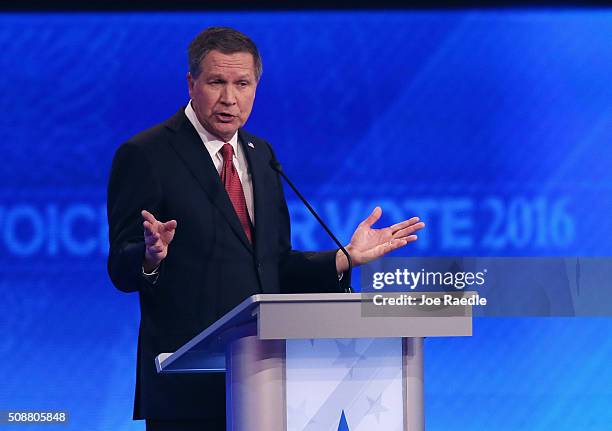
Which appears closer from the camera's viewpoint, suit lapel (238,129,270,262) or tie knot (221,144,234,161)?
suit lapel (238,129,270,262)

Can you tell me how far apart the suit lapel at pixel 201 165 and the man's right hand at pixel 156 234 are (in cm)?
30

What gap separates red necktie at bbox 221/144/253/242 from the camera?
260cm

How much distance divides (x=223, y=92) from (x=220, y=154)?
0.53ft

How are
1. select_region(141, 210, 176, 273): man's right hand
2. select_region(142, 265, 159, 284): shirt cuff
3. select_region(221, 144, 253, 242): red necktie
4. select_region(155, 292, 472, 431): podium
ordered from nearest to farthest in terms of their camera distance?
select_region(155, 292, 472, 431): podium → select_region(141, 210, 176, 273): man's right hand → select_region(142, 265, 159, 284): shirt cuff → select_region(221, 144, 253, 242): red necktie

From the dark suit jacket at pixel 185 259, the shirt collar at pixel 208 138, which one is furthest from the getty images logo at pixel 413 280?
the shirt collar at pixel 208 138

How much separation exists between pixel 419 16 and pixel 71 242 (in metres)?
1.72

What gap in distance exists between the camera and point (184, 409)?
239 centimetres

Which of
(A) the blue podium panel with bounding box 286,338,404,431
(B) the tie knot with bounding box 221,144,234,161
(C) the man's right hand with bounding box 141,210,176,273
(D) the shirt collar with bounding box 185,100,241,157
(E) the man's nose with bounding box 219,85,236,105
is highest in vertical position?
(E) the man's nose with bounding box 219,85,236,105

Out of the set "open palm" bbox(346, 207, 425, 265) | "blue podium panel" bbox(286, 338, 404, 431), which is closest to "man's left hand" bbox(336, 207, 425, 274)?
"open palm" bbox(346, 207, 425, 265)

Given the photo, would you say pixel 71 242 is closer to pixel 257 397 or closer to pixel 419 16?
pixel 419 16

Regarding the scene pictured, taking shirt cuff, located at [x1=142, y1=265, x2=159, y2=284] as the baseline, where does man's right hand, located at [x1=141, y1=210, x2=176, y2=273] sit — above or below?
above

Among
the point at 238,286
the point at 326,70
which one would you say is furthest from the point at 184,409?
the point at 326,70

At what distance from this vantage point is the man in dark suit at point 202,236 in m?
2.42

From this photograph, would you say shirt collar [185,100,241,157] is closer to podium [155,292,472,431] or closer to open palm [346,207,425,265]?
open palm [346,207,425,265]
